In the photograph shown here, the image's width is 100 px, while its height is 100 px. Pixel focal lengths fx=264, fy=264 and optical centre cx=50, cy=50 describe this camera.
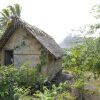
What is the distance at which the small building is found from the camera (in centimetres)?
1780

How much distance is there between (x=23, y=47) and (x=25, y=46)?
0.57ft

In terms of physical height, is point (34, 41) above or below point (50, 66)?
above

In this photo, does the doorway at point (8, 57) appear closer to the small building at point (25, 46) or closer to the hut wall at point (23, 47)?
the small building at point (25, 46)

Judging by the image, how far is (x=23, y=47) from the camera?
18.7 meters

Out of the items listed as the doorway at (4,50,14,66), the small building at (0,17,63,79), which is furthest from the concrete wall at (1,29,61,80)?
the doorway at (4,50,14,66)

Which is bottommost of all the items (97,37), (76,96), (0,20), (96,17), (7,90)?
(76,96)

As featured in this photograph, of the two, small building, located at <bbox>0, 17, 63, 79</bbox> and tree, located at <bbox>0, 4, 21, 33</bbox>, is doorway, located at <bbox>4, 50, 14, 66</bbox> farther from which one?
tree, located at <bbox>0, 4, 21, 33</bbox>

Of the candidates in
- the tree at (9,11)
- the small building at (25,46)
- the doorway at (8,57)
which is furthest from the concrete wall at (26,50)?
the tree at (9,11)

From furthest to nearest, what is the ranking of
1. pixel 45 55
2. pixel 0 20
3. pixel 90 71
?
pixel 0 20, pixel 45 55, pixel 90 71

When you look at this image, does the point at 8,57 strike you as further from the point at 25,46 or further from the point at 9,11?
the point at 9,11

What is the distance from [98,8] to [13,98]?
4.47m

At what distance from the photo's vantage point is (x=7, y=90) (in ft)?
27.8

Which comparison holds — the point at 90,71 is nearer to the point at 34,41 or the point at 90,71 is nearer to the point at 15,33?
the point at 34,41

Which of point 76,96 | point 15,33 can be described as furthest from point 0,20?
point 76,96
